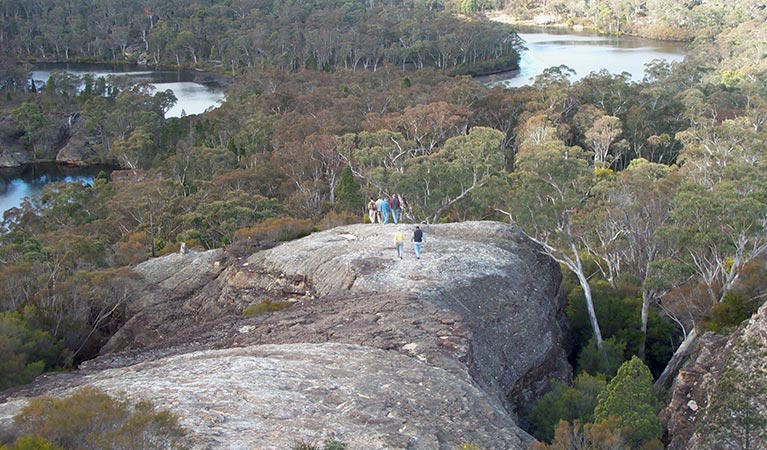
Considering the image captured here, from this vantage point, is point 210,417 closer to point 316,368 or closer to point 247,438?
point 247,438

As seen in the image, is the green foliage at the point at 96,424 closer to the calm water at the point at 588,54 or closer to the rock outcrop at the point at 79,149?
the rock outcrop at the point at 79,149

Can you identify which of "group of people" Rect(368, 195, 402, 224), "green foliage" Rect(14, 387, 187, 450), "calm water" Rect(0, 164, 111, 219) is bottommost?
"calm water" Rect(0, 164, 111, 219)

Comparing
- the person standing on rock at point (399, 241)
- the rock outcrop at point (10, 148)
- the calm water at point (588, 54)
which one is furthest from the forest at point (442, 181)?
the calm water at point (588, 54)

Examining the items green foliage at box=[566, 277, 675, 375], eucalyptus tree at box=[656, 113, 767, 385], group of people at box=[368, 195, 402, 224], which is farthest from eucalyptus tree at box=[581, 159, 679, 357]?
group of people at box=[368, 195, 402, 224]

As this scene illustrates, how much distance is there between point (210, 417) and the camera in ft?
44.1

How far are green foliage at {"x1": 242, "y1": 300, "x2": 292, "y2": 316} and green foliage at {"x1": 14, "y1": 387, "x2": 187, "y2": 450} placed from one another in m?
10.6

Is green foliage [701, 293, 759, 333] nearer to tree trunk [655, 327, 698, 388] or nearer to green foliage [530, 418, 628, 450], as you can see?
tree trunk [655, 327, 698, 388]

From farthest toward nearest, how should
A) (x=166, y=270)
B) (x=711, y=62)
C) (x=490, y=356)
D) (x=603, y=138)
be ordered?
(x=711, y=62), (x=603, y=138), (x=166, y=270), (x=490, y=356)

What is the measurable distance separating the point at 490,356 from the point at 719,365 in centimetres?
605

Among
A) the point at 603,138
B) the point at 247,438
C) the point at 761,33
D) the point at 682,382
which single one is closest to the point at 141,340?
the point at 247,438

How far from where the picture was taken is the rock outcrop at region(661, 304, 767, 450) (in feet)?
58.4

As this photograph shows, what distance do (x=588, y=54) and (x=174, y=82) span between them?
201ft

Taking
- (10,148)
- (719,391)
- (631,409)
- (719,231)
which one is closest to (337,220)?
(719,231)

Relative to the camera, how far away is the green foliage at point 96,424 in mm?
11492
